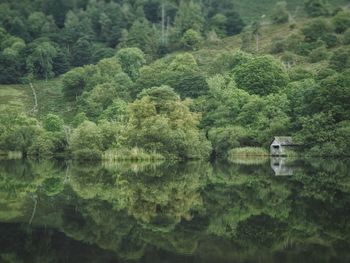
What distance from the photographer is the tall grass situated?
6291 centimetres

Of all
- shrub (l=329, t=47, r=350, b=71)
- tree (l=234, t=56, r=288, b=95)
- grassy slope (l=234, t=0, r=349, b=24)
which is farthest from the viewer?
grassy slope (l=234, t=0, r=349, b=24)

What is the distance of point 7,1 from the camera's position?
179125 mm

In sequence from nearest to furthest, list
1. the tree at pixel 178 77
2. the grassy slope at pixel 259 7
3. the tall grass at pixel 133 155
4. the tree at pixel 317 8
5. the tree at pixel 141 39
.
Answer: the tall grass at pixel 133 155 → the tree at pixel 178 77 → the tree at pixel 141 39 → the tree at pixel 317 8 → the grassy slope at pixel 259 7

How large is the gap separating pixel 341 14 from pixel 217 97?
56814 mm

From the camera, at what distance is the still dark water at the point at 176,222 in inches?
605

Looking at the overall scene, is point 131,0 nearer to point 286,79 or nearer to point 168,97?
point 286,79

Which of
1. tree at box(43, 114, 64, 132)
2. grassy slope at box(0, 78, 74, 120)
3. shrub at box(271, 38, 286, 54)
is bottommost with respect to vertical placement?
tree at box(43, 114, 64, 132)

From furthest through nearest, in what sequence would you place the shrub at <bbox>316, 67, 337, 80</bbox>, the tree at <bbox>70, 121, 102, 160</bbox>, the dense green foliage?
the dense green foliage < the shrub at <bbox>316, 67, 337, 80</bbox> < the tree at <bbox>70, 121, 102, 160</bbox>

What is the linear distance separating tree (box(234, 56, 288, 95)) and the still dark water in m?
57.3

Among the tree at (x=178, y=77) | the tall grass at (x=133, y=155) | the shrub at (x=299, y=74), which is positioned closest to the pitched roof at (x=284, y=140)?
the tall grass at (x=133, y=155)

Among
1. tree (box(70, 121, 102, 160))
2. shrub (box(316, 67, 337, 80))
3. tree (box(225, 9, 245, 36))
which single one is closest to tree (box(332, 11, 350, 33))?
tree (box(225, 9, 245, 36))

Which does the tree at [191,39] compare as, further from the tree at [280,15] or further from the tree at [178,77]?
the tree at [178,77]

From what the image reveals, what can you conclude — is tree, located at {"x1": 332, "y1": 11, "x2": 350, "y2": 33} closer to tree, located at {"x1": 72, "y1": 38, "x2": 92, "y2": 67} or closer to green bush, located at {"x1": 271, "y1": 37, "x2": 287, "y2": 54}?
green bush, located at {"x1": 271, "y1": 37, "x2": 287, "y2": 54}

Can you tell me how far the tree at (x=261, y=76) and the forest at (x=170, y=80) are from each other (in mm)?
195
